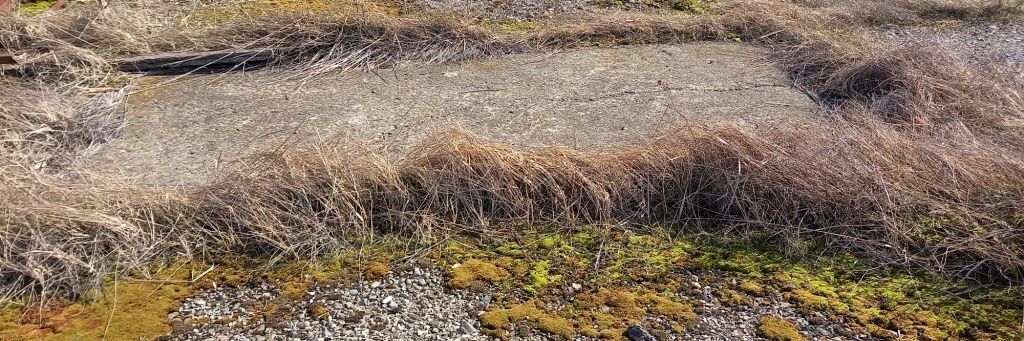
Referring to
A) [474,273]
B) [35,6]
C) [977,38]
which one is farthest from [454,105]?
[977,38]

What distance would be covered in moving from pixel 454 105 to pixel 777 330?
221 centimetres

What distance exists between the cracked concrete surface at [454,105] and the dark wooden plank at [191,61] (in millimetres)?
130

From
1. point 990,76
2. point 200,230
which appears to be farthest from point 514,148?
point 990,76

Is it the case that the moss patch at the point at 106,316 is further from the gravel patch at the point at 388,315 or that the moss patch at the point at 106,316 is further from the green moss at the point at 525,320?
the green moss at the point at 525,320

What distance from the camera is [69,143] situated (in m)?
3.77

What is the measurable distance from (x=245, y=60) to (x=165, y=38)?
57 centimetres

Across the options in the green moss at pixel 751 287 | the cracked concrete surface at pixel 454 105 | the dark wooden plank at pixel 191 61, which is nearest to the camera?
the green moss at pixel 751 287

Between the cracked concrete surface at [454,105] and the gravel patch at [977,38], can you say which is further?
the gravel patch at [977,38]

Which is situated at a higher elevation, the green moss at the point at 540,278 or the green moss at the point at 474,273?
the green moss at the point at 540,278

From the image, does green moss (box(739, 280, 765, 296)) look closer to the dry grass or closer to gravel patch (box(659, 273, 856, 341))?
gravel patch (box(659, 273, 856, 341))

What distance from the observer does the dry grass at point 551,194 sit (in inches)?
117

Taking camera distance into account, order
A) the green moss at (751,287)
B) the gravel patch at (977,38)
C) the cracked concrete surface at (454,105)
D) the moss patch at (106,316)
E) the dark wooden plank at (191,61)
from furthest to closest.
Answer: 1. the gravel patch at (977,38)
2. the dark wooden plank at (191,61)
3. the cracked concrete surface at (454,105)
4. the green moss at (751,287)
5. the moss patch at (106,316)

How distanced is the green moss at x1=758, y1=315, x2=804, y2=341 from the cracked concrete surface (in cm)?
141

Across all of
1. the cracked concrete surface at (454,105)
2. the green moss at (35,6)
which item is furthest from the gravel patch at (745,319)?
the green moss at (35,6)
